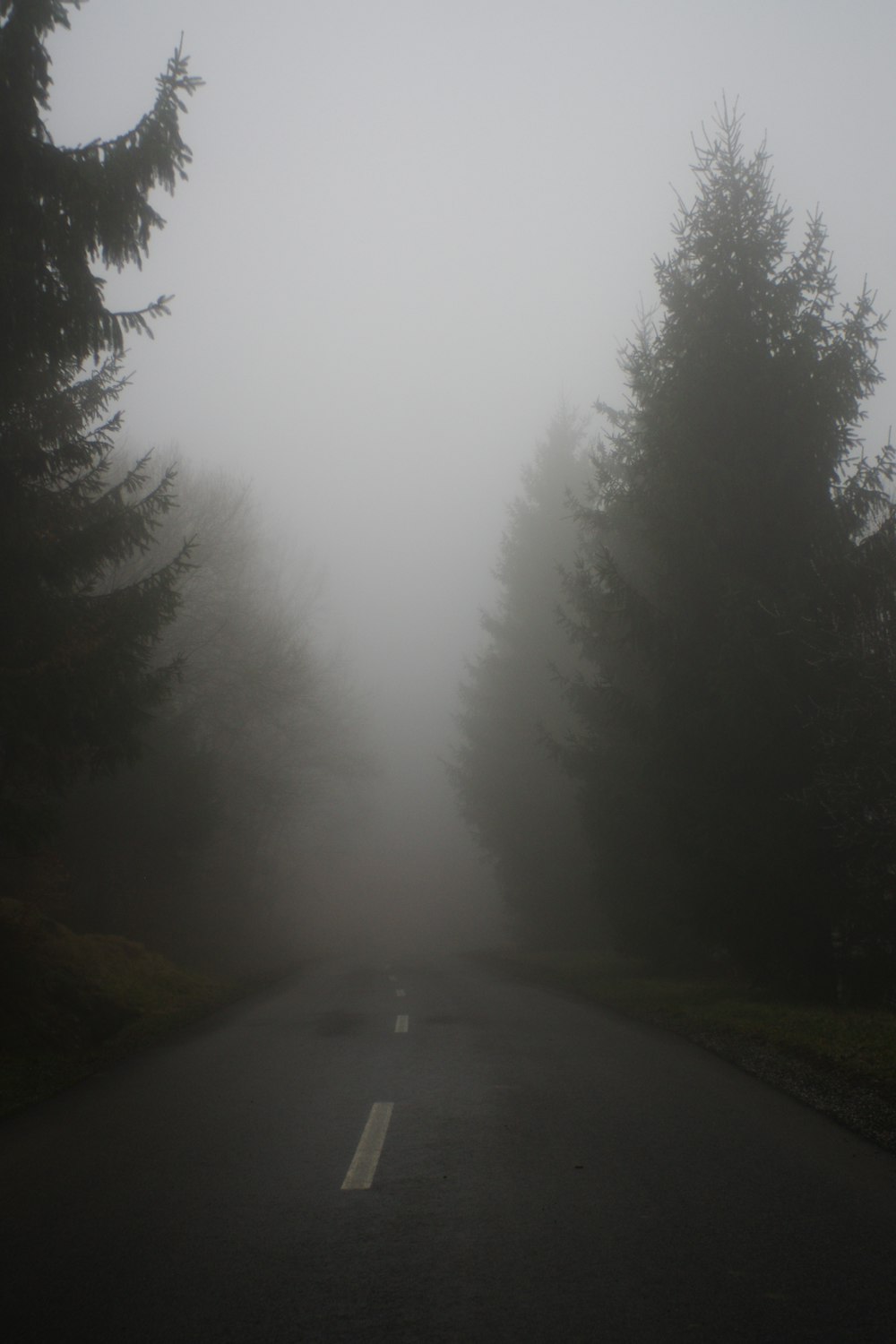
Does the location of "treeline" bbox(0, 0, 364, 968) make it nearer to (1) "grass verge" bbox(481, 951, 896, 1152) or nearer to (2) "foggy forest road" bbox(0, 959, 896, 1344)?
(2) "foggy forest road" bbox(0, 959, 896, 1344)

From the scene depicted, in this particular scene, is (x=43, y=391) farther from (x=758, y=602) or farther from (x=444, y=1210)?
(x=444, y=1210)

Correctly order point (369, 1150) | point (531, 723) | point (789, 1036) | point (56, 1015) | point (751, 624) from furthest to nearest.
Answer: point (531, 723) < point (751, 624) < point (56, 1015) < point (789, 1036) < point (369, 1150)

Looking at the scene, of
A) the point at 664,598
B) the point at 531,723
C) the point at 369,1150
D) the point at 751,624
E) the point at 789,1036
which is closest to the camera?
the point at 369,1150

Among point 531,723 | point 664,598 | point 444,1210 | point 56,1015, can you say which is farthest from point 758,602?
point 531,723

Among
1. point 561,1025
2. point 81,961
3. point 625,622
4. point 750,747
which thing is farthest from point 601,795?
point 81,961

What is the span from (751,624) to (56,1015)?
422 inches

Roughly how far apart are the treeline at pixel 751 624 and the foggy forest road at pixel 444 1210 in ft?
14.1

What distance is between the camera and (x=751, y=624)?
42.0 ft

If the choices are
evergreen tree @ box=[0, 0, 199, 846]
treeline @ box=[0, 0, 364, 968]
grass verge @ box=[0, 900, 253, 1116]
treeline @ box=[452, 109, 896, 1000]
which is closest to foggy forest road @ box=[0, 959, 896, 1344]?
grass verge @ box=[0, 900, 253, 1116]

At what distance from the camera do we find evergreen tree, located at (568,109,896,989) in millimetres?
11719

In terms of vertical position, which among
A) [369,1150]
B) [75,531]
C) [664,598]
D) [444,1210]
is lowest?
[369,1150]

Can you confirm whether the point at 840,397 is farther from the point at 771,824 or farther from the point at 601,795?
the point at 601,795

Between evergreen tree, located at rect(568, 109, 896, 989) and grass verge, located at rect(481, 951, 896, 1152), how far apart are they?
1205 mm

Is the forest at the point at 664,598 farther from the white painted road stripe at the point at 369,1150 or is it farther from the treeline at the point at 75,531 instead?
the white painted road stripe at the point at 369,1150
